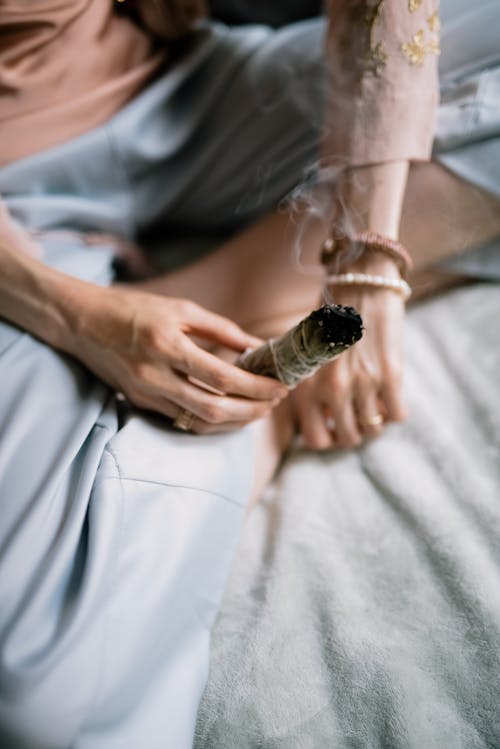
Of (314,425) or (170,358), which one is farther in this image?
(314,425)

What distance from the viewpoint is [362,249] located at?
58cm

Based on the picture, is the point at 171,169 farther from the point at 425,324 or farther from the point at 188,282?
the point at 425,324

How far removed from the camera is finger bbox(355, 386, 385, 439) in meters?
0.59

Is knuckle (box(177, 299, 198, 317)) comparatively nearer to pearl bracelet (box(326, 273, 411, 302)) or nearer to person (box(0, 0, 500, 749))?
person (box(0, 0, 500, 749))

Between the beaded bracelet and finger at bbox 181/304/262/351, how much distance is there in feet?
0.52

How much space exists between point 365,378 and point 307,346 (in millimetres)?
210

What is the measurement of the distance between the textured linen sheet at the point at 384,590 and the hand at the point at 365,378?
0.03 meters

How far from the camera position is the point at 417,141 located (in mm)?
562

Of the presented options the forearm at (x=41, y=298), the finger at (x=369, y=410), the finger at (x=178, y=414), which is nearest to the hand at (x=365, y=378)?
the finger at (x=369, y=410)

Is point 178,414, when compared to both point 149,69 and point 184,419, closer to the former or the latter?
point 184,419

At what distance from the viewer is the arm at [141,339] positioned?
47cm

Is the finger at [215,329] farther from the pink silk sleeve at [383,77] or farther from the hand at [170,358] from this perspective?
the pink silk sleeve at [383,77]

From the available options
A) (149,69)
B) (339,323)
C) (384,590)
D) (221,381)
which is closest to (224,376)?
(221,381)

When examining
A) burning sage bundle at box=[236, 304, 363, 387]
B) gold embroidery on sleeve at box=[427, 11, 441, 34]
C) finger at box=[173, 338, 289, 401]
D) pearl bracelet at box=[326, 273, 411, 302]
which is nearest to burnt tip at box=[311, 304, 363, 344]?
burning sage bundle at box=[236, 304, 363, 387]
